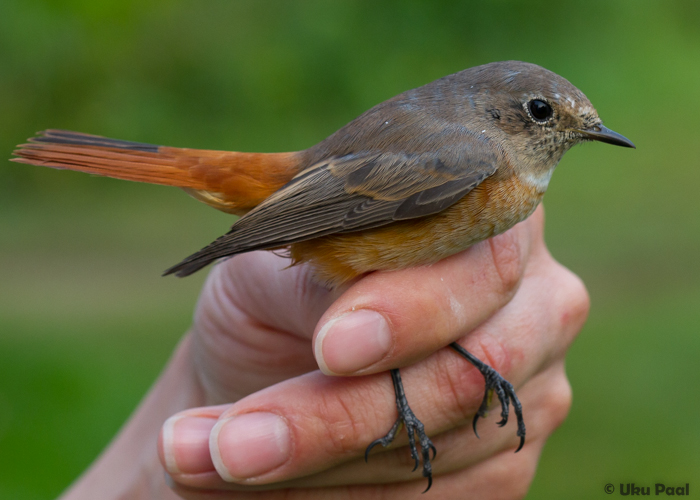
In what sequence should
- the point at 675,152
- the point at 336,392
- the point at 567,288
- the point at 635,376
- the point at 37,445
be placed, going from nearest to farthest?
the point at 336,392 < the point at 567,288 < the point at 37,445 < the point at 635,376 < the point at 675,152

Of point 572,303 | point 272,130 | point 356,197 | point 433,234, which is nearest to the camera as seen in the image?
point 433,234

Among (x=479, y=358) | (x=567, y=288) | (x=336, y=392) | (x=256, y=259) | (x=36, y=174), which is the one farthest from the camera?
(x=36, y=174)

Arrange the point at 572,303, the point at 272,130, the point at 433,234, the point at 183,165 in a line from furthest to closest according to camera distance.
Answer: the point at 272,130
the point at 572,303
the point at 183,165
the point at 433,234

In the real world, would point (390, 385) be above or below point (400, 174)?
below

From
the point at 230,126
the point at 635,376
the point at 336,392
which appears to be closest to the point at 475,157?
the point at 336,392

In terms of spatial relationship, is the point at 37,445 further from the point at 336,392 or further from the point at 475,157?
the point at 475,157

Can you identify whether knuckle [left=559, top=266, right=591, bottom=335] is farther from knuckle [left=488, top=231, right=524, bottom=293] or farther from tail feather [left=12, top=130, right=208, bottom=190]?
tail feather [left=12, top=130, right=208, bottom=190]

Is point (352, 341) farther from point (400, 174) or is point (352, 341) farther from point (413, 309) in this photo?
point (400, 174)

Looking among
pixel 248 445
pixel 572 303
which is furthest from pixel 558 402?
pixel 248 445
